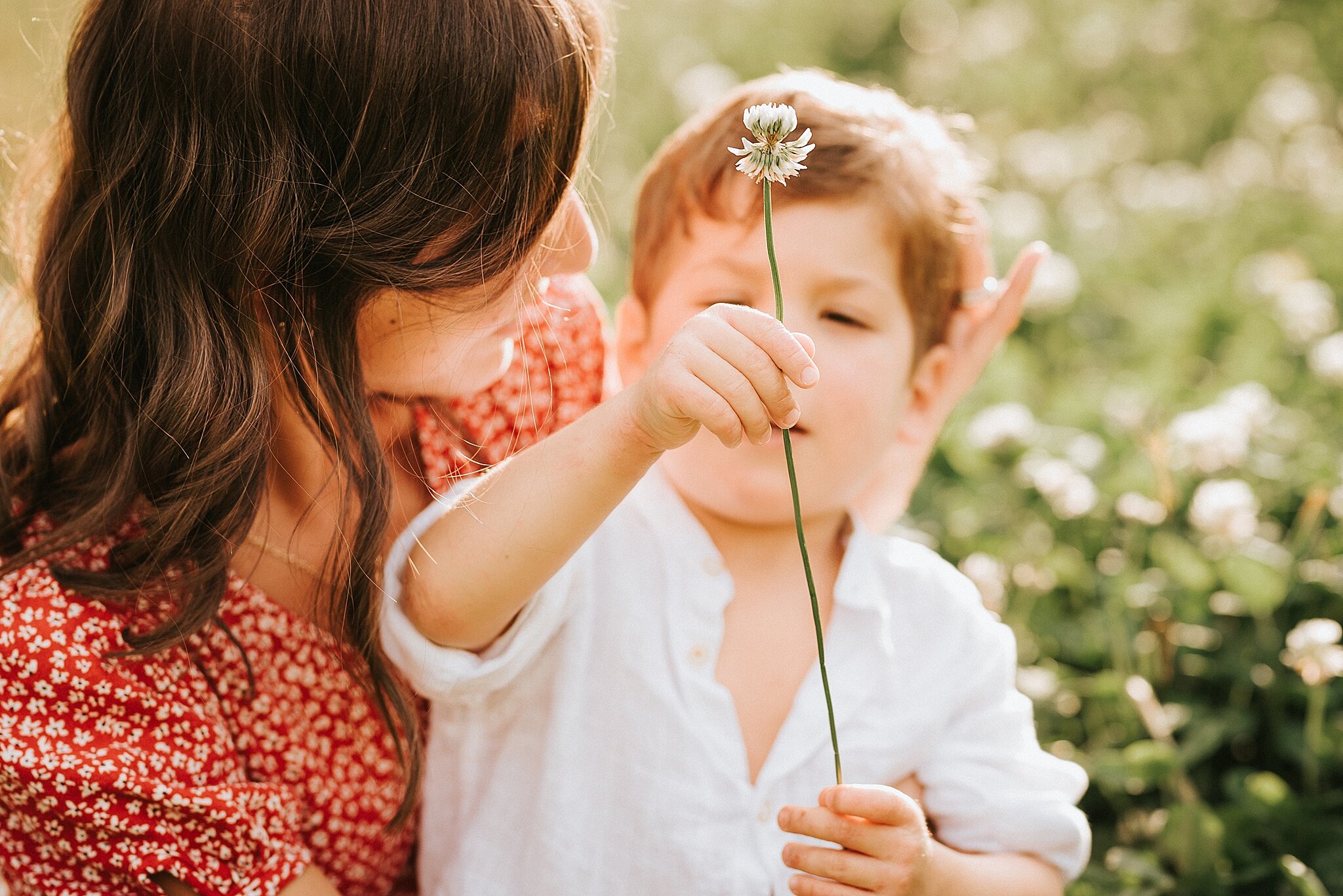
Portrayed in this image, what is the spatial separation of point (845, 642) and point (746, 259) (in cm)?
52

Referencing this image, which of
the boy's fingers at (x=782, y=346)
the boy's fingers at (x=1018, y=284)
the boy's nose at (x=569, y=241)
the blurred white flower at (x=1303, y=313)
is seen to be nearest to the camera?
the boy's fingers at (x=782, y=346)

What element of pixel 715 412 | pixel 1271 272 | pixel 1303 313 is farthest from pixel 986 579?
pixel 1271 272

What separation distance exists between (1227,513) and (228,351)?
154cm

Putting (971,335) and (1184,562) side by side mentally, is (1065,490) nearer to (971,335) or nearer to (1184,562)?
(1184,562)

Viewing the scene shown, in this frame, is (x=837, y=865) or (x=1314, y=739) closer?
(x=837, y=865)

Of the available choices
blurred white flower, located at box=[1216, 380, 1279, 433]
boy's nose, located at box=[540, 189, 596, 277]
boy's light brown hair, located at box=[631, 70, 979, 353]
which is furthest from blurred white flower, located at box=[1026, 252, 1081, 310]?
boy's nose, located at box=[540, 189, 596, 277]

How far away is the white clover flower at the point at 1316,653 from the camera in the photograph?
5.41ft

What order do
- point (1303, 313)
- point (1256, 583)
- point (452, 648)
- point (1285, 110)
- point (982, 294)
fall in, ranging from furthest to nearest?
point (1285, 110) → point (1303, 313) → point (1256, 583) → point (982, 294) → point (452, 648)

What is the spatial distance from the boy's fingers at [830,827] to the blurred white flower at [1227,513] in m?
1.02

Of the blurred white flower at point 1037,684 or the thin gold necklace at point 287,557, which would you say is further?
the blurred white flower at point 1037,684

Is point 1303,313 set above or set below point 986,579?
above

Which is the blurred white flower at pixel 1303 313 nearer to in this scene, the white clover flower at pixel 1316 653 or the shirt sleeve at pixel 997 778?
the white clover flower at pixel 1316 653

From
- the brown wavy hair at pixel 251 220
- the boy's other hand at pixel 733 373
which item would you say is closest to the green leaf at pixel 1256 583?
the boy's other hand at pixel 733 373

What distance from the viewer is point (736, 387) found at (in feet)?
3.44
